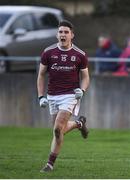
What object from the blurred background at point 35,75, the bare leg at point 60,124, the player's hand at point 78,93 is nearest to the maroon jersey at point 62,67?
the player's hand at point 78,93

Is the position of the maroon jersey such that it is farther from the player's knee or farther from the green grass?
the green grass

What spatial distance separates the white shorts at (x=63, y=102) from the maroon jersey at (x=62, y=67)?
5 centimetres

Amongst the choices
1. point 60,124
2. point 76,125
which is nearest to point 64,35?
point 60,124

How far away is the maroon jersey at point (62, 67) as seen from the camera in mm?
11539

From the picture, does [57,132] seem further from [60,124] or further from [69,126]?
[69,126]

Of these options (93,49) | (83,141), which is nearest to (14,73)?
(83,141)

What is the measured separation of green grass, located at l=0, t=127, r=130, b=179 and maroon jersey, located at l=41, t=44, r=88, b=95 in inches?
42.4

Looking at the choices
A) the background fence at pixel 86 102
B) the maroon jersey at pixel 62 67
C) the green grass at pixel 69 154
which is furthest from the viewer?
the background fence at pixel 86 102

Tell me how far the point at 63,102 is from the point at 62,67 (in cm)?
45

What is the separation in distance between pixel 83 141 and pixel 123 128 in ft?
10.4

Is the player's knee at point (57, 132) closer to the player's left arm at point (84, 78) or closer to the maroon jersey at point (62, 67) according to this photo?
the maroon jersey at point (62, 67)

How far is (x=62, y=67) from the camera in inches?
454

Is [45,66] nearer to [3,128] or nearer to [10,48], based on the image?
[3,128]

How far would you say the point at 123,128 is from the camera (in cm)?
1992
